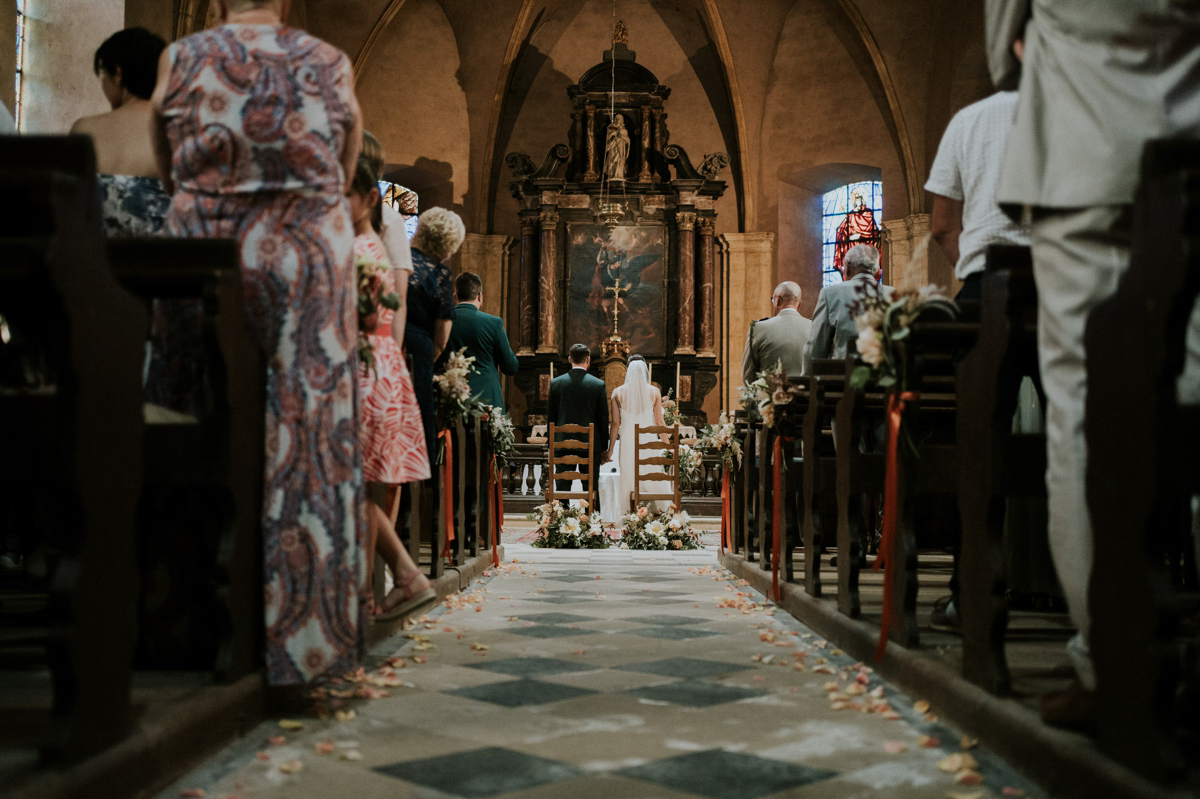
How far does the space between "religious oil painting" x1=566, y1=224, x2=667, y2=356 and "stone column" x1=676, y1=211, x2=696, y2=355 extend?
32cm

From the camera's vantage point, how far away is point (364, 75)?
17891 millimetres

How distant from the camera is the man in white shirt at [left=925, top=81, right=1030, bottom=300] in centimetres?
348

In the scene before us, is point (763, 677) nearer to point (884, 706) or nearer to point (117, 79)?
point (884, 706)

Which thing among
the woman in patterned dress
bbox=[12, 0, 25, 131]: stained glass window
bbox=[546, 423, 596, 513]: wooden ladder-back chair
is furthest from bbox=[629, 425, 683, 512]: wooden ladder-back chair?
the woman in patterned dress

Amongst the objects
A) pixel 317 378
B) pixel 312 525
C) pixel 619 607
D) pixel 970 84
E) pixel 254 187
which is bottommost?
pixel 619 607

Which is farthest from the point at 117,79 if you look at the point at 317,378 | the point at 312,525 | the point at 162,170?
the point at 312,525

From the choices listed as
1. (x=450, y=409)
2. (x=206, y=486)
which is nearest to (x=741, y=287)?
(x=450, y=409)

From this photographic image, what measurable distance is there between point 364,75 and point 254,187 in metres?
16.3

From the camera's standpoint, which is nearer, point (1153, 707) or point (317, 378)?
→ point (1153, 707)

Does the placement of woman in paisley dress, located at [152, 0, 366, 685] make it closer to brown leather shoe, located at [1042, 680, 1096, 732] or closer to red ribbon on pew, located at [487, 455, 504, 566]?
brown leather shoe, located at [1042, 680, 1096, 732]

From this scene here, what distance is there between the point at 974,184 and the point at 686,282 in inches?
525

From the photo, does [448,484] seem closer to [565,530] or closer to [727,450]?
[727,450]

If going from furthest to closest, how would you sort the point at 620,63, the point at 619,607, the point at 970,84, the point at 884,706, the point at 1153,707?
1. the point at 620,63
2. the point at 970,84
3. the point at 619,607
4. the point at 884,706
5. the point at 1153,707

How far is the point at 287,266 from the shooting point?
8.23 ft
